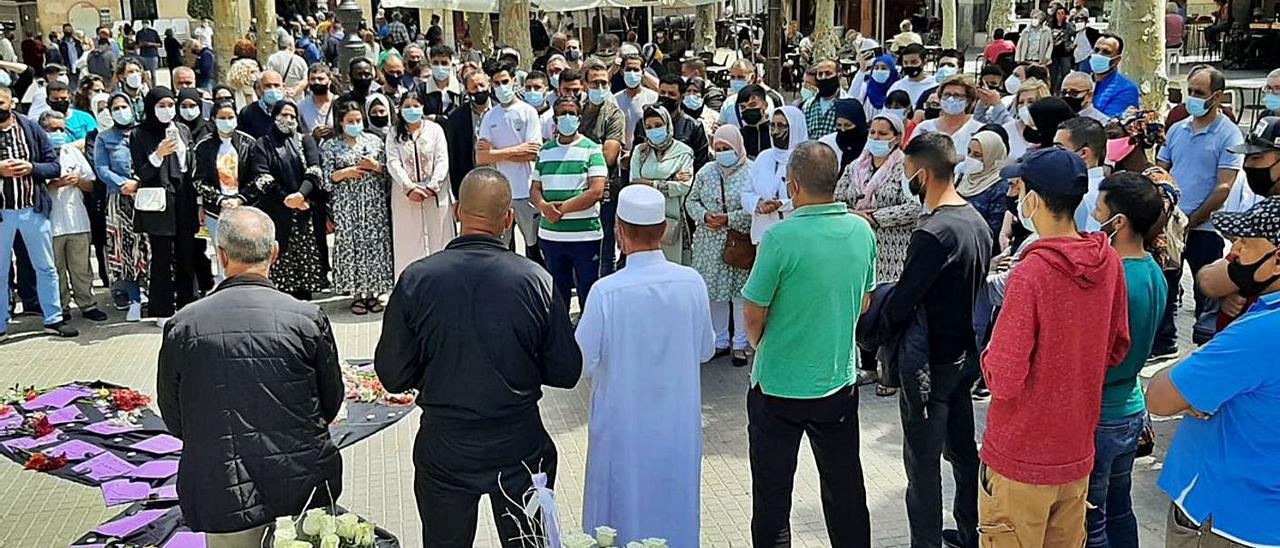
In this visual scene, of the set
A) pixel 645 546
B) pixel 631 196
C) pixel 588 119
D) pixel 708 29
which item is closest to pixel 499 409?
pixel 631 196

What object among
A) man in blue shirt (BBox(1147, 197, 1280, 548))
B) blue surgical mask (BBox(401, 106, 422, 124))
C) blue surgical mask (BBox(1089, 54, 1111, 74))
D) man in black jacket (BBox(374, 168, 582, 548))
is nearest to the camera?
man in blue shirt (BBox(1147, 197, 1280, 548))

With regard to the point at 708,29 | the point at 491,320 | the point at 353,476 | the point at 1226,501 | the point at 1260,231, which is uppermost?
the point at 708,29

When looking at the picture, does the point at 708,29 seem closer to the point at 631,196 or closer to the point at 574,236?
the point at 574,236

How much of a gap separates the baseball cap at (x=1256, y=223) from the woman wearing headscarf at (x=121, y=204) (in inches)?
291

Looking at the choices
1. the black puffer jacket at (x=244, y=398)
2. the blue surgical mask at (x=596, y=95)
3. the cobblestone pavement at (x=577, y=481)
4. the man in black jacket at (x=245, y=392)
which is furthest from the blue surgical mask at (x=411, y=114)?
the black puffer jacket at (x=244, y=398)

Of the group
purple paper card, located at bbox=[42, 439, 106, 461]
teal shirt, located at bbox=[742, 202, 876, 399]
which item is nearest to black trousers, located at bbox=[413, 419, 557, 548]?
teal shirt, located at bbox=[742, 202, 876, 399]

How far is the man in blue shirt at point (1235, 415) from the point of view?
281 cm

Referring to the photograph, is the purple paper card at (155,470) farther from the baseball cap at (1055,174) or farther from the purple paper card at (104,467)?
the baseball cap at (1055,174)

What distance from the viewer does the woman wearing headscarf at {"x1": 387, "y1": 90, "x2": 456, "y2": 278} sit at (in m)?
8.20

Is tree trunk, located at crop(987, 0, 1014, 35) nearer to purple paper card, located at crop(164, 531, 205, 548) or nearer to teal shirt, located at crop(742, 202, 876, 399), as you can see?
teal shirt, located at crop(742, 202, 876, 399)

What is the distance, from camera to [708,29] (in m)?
26.4

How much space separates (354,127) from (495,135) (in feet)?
3.47

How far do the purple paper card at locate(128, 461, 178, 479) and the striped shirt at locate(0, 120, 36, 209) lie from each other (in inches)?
127

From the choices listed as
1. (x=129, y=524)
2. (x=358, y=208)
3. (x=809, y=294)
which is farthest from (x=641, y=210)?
(x=358, y=208)
